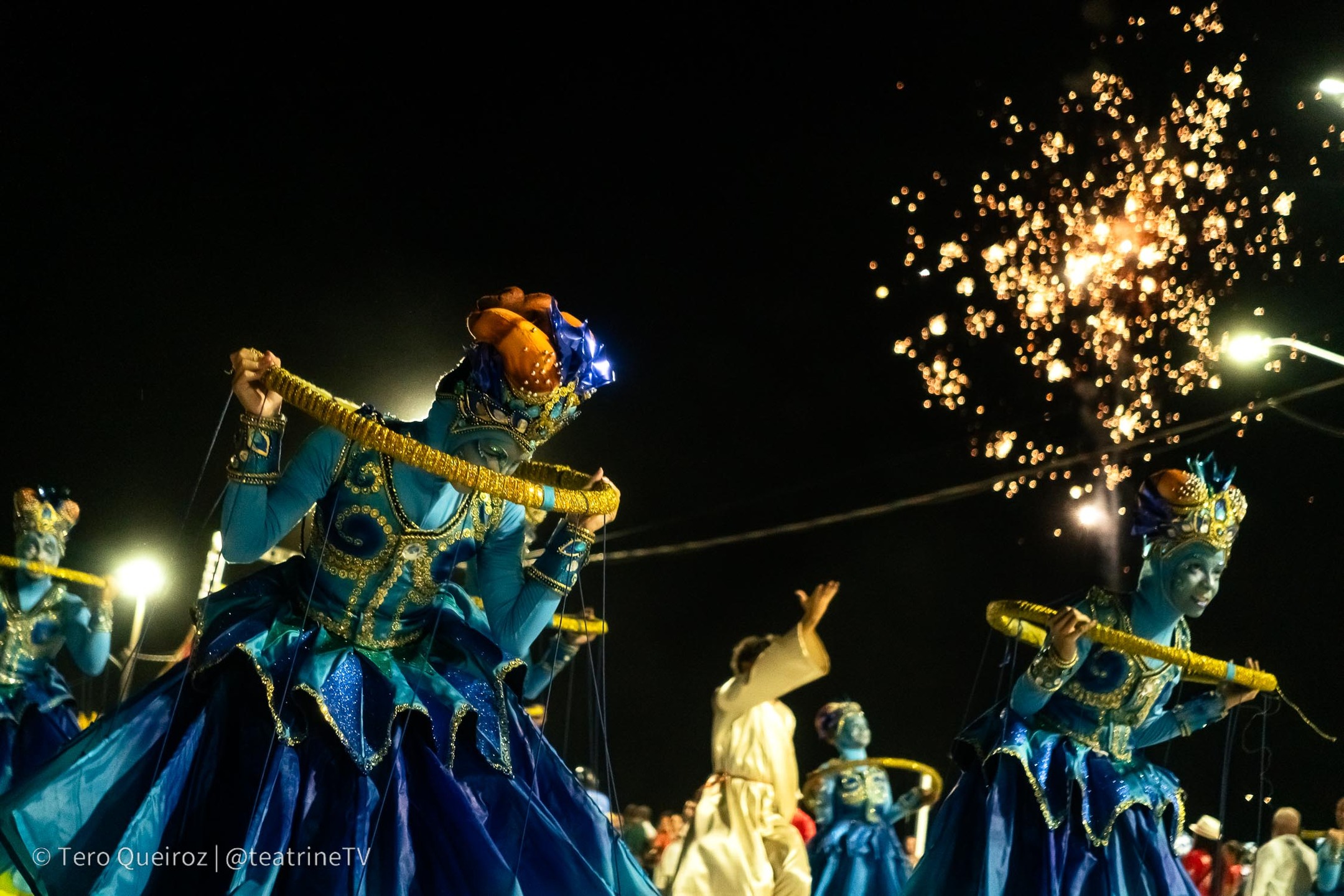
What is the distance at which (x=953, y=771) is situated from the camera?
12.8 m

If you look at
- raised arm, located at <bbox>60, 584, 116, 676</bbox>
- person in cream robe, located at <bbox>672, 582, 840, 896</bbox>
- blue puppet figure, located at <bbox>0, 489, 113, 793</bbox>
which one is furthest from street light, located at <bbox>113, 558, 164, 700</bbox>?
person in cream robe, located at <bbox>672, 582, 840, 896</bbox>

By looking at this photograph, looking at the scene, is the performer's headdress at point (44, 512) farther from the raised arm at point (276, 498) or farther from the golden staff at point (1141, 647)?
the golden staff at point (1141, 647)

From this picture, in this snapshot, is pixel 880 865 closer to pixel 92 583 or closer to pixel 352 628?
pixel 92 583

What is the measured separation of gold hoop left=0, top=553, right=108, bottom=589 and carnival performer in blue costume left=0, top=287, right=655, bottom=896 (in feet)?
11.1

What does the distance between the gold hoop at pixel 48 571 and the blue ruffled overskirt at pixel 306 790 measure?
137 inches

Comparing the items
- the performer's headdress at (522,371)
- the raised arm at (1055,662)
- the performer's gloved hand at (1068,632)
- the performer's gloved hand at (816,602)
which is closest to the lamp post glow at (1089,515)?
the performer's gloved hand at (816,602)

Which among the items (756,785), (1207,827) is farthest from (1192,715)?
(1207,827)

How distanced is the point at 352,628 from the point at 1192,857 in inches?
353

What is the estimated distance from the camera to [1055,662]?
5.36 meters

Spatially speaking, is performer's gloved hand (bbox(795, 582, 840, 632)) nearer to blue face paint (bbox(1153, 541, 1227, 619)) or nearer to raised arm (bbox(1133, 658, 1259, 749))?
raised arm (bbox(1133, 658, 1259, 749))

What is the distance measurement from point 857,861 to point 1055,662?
309 centimetres

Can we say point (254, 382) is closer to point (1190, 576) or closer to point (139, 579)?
point (1190, 576)

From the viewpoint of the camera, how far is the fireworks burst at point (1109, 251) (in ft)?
36.8

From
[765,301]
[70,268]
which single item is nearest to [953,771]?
[765,301]
